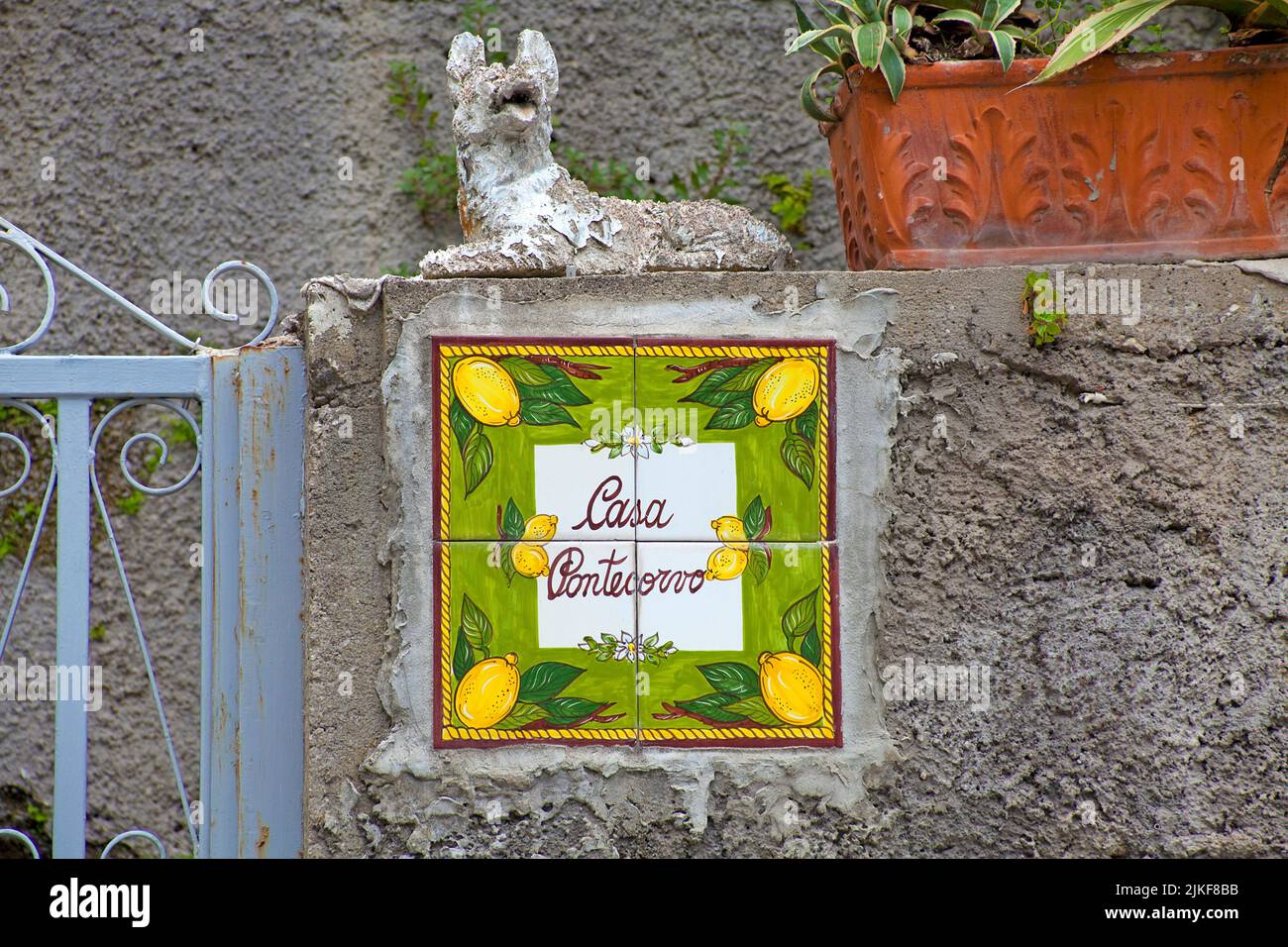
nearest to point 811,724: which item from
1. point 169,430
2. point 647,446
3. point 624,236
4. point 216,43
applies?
point 647,446

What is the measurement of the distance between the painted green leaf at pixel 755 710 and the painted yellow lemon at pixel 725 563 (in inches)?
7.6

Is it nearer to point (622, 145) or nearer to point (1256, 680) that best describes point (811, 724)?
point (1256, 680)

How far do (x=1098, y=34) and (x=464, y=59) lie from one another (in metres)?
1.03

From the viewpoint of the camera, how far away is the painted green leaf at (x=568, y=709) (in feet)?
6.12

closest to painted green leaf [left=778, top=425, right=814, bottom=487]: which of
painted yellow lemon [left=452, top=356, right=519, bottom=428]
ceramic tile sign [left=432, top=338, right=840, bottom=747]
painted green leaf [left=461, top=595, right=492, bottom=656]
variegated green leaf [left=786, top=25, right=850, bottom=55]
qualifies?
ceramic tile sign [left=432, top=338, right=840, bottom=747]

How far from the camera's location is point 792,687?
1.88 metres

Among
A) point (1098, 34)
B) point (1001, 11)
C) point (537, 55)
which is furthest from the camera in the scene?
point (537, 55)

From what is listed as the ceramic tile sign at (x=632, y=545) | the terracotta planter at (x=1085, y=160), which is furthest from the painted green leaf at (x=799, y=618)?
the terracotta planter at (x=1085, y=160)

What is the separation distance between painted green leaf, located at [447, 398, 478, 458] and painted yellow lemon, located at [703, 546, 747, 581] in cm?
42

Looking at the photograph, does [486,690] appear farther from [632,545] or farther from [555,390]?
[555,390]

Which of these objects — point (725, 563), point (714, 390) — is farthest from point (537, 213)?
point (725, 563)

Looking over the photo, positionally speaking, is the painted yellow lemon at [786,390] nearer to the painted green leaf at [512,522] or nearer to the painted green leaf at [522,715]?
the painted green leaf at [512,522]

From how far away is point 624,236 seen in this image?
6.71 feet

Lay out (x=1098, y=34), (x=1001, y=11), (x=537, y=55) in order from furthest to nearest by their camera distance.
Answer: (x=537, y=55) < (x=1001, y=11) < (x=1098, y=34)
